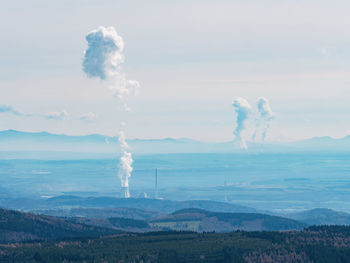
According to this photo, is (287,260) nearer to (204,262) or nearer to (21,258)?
(204,262)

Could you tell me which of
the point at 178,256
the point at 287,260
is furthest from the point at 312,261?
the point at 178,256

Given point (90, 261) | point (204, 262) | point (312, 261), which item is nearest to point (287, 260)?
point (312, 261)

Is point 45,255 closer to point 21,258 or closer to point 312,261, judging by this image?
point 21,258

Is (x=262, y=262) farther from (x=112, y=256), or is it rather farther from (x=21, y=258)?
(x=21, y=258)

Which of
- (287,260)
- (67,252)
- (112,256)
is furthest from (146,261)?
(287,260)

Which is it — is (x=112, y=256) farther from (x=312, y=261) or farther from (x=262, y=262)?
(x=312, y=261)

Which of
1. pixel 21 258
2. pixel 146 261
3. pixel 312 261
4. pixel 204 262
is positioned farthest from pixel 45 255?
pixel 312 261
